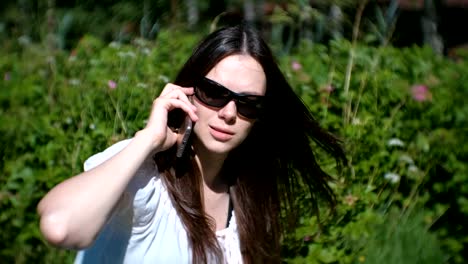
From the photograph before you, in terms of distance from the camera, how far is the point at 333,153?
8.71 ft

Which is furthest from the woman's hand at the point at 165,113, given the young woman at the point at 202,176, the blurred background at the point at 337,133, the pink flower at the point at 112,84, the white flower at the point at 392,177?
the white flower at the point at 392,177

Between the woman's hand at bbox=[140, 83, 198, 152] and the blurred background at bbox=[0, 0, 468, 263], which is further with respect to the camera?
the blurred background at bbox=[0, 0, 468, 263]

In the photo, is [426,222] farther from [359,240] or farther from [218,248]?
[218,248]

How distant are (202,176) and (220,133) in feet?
0.81

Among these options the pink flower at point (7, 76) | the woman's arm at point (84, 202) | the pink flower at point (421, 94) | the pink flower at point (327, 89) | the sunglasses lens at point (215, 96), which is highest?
the sunglasses lens at point (215, 96)

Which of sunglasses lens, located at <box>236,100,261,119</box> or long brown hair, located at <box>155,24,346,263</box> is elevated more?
sunglasses lens, located at <box>236,100,261,119</box>

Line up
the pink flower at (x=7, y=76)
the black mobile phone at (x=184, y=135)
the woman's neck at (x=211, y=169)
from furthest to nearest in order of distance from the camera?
1. the pink flower at (x=7, y=76)
2. the woman's neck at (x=211, y=169)
3. the black mobile phone at (x=184, y=135)

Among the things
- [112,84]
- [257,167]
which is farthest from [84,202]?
[112,84]

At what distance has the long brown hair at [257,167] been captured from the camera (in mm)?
1991

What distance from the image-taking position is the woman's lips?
194cm

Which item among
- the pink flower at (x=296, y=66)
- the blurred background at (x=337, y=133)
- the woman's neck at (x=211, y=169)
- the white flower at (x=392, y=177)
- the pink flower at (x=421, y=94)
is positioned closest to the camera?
the woman's neck at (x=211, y=169)

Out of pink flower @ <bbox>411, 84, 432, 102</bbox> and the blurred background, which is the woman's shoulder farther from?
pink flower @ <bbox>411, 84, 432, 102</bbox>

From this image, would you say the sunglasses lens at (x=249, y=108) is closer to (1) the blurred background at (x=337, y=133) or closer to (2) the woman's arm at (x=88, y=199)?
(2) the woman's arm at (x=88, y=199)

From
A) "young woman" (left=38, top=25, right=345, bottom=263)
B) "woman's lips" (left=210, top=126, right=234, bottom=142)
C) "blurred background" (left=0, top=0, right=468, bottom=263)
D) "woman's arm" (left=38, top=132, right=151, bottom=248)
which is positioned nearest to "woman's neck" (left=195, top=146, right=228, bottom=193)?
"young woman" (left=38, top=25, right=345, bottom=263)
